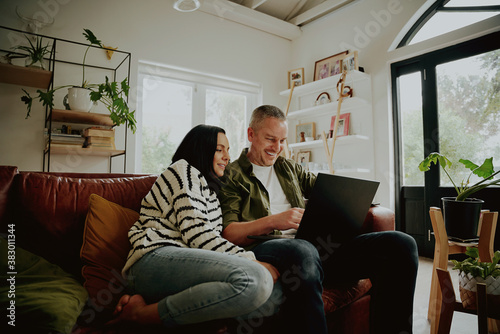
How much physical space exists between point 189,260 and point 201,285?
0.31ft

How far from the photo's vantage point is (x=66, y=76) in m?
3.40

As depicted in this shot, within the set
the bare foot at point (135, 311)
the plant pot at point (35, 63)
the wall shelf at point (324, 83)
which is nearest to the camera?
the bare foot at point (135, 311)

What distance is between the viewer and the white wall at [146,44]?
3.18 meters

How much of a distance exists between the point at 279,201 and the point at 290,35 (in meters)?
3.79

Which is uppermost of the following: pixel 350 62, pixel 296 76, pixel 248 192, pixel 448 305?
pixel 296 76

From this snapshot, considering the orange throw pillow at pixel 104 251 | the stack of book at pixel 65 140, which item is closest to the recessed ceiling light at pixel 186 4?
the stack of book at pixel 65 140

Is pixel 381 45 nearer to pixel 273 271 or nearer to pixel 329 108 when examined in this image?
pixel 329 108

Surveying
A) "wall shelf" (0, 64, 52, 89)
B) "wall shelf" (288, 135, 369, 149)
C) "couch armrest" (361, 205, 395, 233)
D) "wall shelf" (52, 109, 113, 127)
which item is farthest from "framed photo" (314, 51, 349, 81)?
"wall shelf" (0, 64, 52, 89)

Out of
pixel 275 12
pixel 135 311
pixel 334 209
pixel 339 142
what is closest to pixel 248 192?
pixel 334 209

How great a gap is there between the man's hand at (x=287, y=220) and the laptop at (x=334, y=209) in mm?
38

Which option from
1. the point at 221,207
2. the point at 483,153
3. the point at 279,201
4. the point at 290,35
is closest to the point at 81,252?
the point at 221,207

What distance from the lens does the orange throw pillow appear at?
117 centimetres

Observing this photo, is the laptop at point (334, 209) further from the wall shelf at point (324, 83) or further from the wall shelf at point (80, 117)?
the wall shelf at point (324, 83)

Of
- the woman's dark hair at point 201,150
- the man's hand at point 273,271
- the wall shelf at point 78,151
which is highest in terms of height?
the wall shelf at point 78,151
